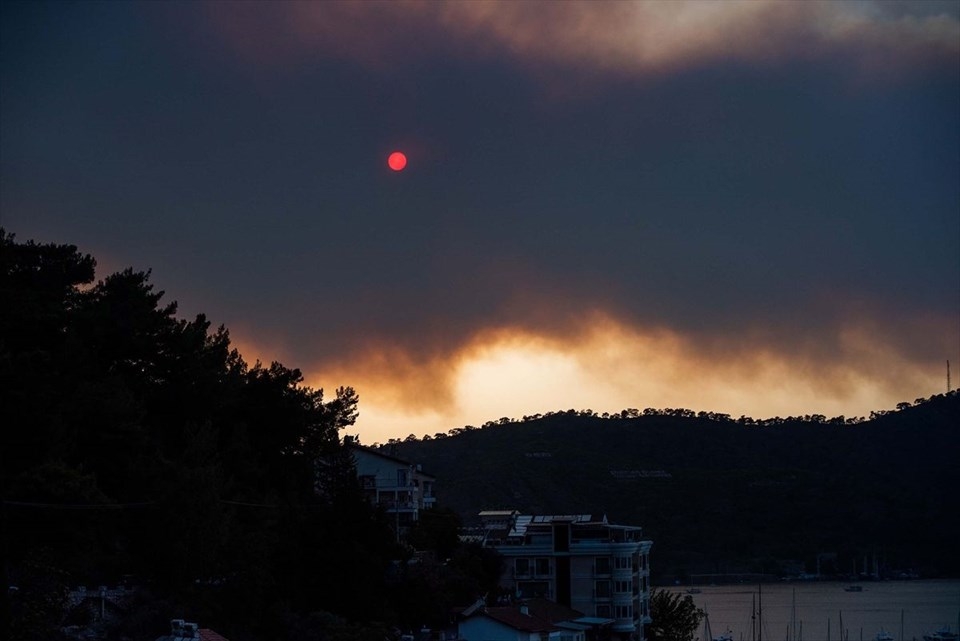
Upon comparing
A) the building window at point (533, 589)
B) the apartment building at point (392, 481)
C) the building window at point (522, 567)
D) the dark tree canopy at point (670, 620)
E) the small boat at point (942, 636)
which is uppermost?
the apartment building at point (392, 481)

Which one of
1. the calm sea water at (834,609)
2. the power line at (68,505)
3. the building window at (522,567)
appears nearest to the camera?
the power line at (68,505)

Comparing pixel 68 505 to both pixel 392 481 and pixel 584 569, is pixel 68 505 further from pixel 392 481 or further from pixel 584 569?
pixel 584 569

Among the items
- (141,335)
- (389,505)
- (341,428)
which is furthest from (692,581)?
(141,335)

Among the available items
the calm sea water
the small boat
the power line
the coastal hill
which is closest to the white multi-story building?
the power line

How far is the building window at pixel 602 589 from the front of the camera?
8169cm

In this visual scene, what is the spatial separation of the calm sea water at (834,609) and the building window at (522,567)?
5335cm

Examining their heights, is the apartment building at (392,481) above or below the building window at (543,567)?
above

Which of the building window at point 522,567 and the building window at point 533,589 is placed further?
the building window at point 522,567

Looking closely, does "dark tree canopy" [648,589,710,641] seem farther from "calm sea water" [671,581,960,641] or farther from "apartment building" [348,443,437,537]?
"calm sea water" [671,581,960,641]

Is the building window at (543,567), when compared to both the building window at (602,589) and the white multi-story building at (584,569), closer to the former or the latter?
the white multi-story building at (584,569)

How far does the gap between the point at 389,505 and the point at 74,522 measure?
139 feet

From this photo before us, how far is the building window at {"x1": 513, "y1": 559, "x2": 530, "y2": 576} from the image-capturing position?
84.6 metres

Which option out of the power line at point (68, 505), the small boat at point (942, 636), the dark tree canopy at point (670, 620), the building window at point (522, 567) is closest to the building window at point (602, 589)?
the building window at point (522, 567)

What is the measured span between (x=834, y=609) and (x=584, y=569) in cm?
9591
